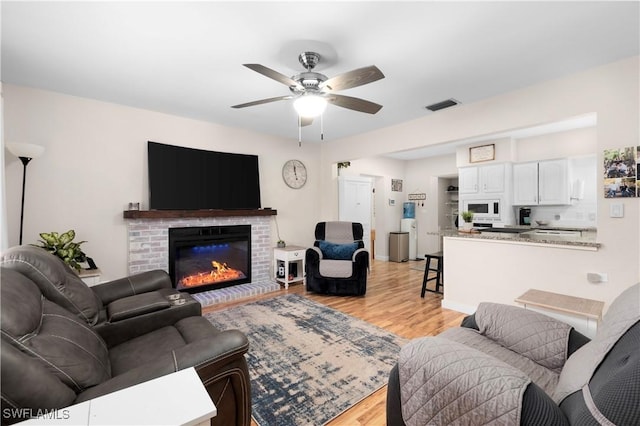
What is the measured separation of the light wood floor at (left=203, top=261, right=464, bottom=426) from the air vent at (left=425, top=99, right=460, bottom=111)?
242 centimetres

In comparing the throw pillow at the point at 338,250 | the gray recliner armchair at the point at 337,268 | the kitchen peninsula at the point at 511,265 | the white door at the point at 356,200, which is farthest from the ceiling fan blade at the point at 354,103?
the white door at the point at 356,200

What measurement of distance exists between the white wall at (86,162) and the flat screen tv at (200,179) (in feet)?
0.46

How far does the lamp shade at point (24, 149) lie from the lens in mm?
2543

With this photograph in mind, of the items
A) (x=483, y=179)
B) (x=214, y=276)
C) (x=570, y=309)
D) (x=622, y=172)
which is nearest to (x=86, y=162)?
(x=214, y=276)

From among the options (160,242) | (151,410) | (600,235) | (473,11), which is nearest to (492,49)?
(473,11)

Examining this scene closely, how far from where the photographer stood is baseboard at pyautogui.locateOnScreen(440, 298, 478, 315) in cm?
335

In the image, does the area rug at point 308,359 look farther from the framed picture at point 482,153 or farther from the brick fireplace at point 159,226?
the framed picture at point 482,153

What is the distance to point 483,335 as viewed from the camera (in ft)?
5.75

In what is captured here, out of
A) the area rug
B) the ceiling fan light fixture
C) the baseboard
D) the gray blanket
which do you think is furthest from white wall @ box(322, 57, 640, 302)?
the gray blanket

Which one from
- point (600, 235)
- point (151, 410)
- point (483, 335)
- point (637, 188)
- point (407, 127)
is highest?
point (407, 127)

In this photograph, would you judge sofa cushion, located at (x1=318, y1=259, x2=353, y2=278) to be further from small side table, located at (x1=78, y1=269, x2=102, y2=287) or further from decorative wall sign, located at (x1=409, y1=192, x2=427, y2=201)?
decorative wall sign, located at (x1=409, y1=192, x2=427, y2=201)

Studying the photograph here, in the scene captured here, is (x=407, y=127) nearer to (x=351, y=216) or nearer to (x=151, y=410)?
(x=351, y=216)

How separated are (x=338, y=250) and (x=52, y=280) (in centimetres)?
321

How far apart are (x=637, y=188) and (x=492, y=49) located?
63.0 inches
